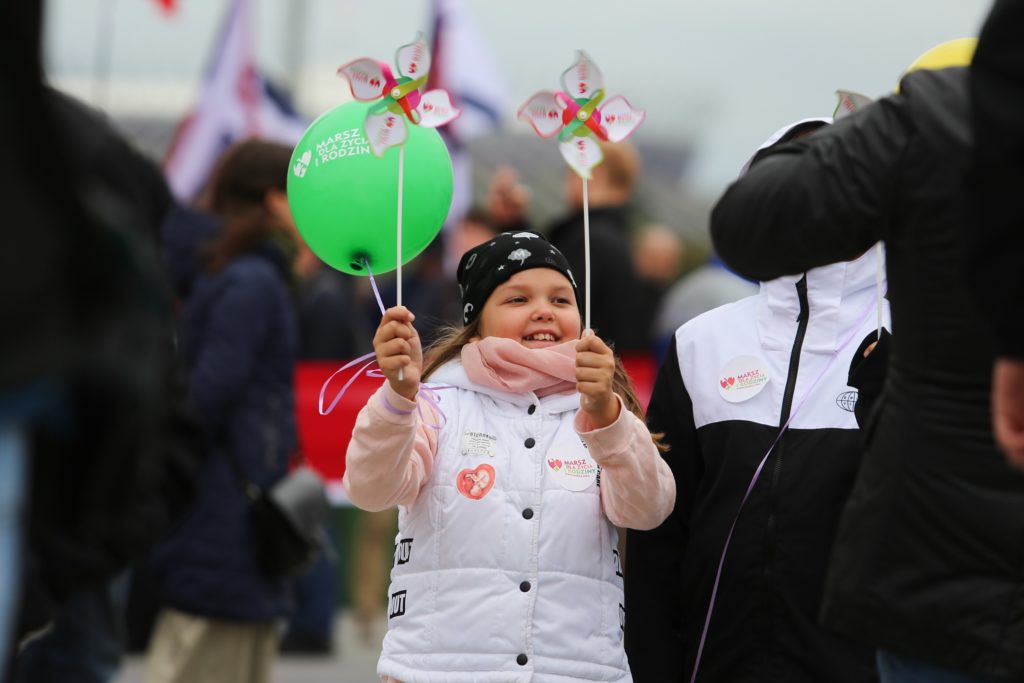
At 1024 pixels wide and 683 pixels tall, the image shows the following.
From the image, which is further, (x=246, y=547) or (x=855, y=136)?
(x=246, y=547)

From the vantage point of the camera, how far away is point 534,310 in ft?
13.1

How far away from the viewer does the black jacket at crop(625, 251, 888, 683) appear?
3715mm

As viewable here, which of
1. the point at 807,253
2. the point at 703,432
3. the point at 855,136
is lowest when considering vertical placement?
the point at 703,432

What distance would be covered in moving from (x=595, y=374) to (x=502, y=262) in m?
0.66

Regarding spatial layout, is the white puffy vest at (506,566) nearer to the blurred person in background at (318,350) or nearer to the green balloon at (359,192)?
the green balloon at (359,192)

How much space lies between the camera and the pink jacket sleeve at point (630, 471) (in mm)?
3602

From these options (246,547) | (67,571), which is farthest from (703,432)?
(246,547)

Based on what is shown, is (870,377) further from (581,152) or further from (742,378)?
(581,152)

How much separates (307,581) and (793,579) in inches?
217

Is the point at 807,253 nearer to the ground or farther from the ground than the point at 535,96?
nearer to the ground

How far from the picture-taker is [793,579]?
3.71 m

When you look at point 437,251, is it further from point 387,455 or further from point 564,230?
point 387,455

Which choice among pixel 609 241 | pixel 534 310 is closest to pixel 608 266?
pixel 609 241

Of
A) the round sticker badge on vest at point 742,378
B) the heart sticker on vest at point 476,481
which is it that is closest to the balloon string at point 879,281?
the round sticker badge on vest at point 742,378
